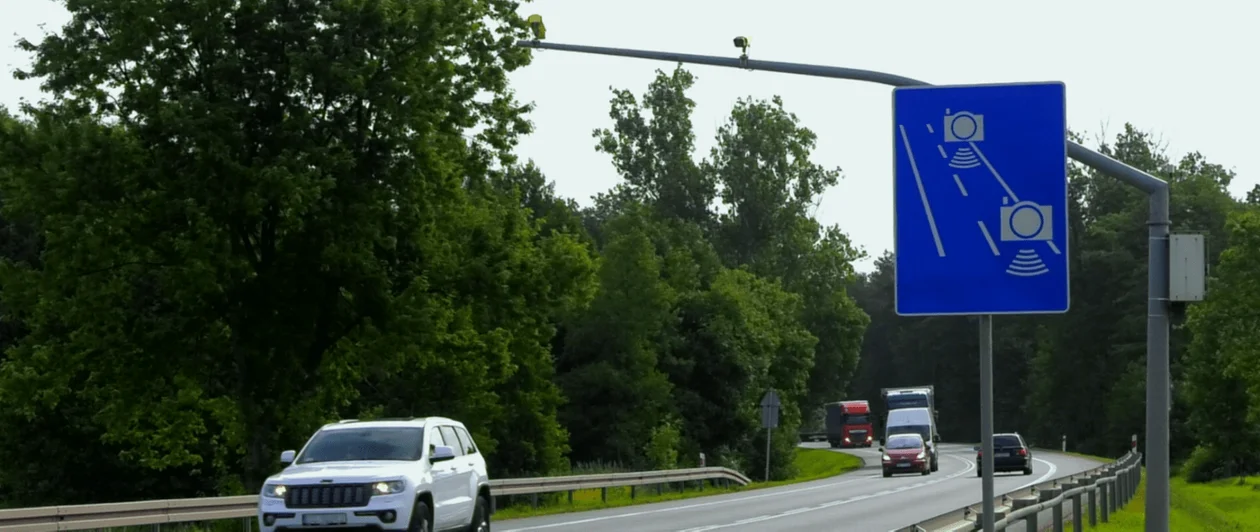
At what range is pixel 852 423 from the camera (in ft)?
398

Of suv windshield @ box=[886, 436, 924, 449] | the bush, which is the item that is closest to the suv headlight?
suv windshield @ box=[886, 436, 924, 449]

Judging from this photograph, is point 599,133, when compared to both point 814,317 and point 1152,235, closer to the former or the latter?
point 814,317

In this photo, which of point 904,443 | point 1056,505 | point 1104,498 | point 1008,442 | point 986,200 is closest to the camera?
point 986,200

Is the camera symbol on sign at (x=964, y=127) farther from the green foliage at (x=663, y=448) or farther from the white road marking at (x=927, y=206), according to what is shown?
the green foliage at (x=663, y=448)

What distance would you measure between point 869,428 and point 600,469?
72762mm

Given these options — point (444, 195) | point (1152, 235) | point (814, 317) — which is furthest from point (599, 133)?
point (1152, 235)

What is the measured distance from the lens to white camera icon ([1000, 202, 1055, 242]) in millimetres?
9258

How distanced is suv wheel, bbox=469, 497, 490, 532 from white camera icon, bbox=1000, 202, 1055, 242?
1356cm

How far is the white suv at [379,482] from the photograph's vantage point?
19609 millimetres

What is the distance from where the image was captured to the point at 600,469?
5050 centimetres

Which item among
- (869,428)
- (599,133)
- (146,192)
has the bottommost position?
(869,428)

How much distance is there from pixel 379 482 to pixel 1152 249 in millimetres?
Answer: 8593

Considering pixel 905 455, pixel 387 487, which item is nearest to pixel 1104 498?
pixel 387 487

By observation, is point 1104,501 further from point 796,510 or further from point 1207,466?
point 1207,466
